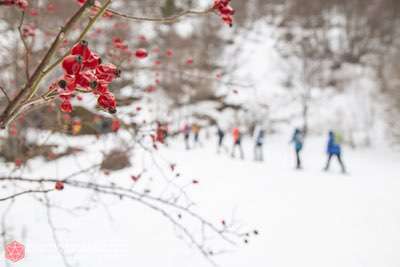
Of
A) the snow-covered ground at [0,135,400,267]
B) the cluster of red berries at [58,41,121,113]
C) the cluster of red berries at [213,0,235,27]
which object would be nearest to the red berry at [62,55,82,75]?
the cluster of red berries at [58,41,121,113]

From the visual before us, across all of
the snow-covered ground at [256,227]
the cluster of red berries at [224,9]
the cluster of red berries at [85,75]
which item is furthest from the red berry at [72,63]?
the snow-covered ground at [256,227]

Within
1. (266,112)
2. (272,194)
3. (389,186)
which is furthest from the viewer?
(266,112)

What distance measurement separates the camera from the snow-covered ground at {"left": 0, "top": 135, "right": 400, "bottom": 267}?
388 cm

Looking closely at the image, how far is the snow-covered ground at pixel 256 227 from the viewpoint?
3.88 metres

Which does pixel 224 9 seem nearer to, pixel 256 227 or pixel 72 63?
pixel 72 63

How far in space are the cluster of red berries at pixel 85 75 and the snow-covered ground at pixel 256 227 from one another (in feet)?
7.90

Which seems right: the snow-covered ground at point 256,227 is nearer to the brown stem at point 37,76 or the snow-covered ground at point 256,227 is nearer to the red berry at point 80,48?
the brown stem at point 37,76

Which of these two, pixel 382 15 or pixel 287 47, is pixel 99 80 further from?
pixel 382 15

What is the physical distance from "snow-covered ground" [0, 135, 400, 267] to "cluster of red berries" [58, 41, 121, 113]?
2.41m

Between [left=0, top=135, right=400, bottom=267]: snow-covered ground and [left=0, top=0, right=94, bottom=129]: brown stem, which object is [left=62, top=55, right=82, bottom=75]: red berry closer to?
[left=0, top=0, right=94, bottom=129]: brown stem

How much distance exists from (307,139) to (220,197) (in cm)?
A: 1713

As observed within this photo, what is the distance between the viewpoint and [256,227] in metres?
5.01

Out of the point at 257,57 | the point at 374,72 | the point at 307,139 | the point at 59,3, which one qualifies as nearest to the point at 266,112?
the point at 307,139

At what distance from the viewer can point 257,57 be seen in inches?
1164
